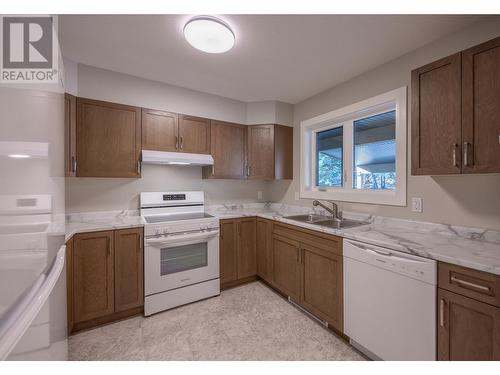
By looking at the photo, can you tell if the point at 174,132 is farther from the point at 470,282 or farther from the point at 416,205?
the point at 470,282

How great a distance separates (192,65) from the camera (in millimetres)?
2047

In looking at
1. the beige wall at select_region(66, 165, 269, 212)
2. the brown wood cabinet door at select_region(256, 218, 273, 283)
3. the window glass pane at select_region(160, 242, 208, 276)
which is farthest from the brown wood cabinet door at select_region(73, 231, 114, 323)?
the brown wood cabinet door at select_region(256, 218, 273, 283)

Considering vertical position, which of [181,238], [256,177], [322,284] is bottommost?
[322,284]

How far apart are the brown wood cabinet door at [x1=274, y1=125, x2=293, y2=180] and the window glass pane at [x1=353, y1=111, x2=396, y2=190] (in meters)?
0.88

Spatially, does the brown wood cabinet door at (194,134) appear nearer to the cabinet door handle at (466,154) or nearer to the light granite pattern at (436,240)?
the light granite pattern at (436,240)

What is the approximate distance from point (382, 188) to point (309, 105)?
1.41 m

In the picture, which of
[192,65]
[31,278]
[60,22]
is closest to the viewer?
[31,278]

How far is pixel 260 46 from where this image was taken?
1.73 meters

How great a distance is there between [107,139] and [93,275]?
1.25 m

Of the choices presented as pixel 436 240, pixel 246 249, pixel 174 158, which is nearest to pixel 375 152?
pixel 436 240

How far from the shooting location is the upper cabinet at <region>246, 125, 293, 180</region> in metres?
2.86

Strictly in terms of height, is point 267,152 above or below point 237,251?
above
